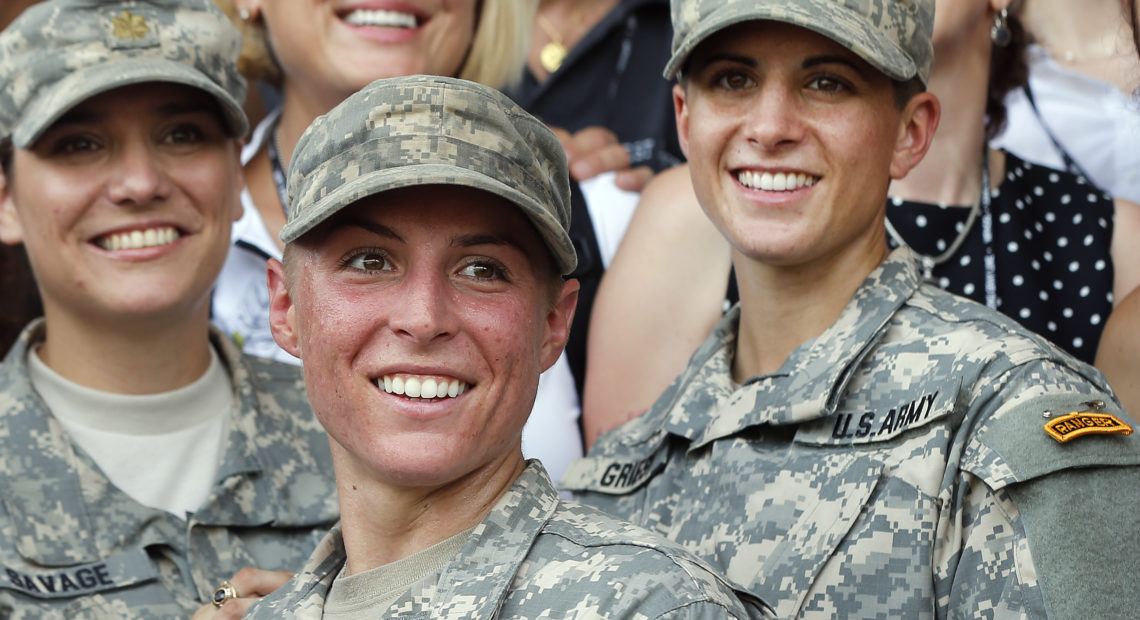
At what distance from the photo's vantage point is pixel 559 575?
1.87 meters

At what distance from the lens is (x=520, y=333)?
197 cm

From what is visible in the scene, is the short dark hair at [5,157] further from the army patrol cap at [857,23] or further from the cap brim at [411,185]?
the army patrol cap at [857,23]

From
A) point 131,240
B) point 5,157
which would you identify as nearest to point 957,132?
point 131,240

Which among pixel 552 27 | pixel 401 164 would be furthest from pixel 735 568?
pixel 552 27

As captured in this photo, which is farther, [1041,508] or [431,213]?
[1041,508]

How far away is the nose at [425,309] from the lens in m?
1.88

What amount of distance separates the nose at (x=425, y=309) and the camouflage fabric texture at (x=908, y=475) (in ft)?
2.51

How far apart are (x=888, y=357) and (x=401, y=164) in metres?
0.98

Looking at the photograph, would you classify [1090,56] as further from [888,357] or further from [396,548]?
[396,548]

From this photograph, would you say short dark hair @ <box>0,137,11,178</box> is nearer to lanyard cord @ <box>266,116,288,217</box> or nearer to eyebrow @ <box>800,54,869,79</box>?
lanyard cord @ <box>266,116,288,217</box>

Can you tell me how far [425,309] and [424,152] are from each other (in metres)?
0.20

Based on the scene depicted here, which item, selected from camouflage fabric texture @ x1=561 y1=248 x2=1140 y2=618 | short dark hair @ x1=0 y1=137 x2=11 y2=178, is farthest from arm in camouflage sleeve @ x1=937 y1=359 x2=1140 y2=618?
short dark hair @ x1=0 y1=137 x2=11 y2=178

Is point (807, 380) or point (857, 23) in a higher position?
point (857, 23)

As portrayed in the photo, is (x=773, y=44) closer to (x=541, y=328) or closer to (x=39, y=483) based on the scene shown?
(x=541, y=328)
